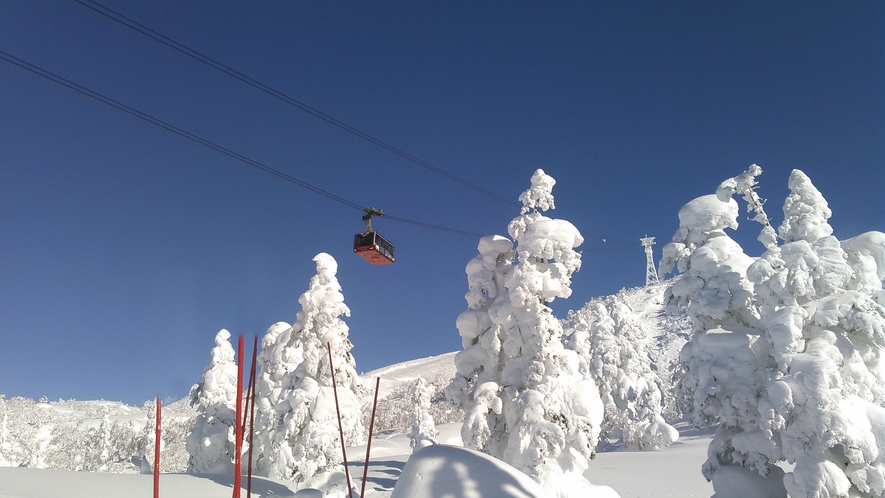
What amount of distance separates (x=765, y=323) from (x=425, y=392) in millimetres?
30774

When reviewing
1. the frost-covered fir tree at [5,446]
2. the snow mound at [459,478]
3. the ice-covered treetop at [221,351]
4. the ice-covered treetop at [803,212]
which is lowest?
the frost-covered fir tree at [5,446]

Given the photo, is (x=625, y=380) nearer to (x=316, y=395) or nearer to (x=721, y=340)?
(x=316, y=395)

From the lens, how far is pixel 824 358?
14430mm

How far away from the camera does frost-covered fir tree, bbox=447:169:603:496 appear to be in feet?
Answer: 55.3

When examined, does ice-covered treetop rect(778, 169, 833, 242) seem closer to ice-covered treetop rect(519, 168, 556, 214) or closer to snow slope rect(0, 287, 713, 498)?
ice-covered treetop rect(519, 168, 556, 214)

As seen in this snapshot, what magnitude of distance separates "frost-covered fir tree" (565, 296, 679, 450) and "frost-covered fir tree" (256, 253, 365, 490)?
76.4 ft

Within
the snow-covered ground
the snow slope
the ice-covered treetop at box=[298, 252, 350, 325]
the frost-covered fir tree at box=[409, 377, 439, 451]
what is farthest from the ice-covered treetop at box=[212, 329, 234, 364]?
the frost-covered fir tree at box=[409, 377, 439, 451]

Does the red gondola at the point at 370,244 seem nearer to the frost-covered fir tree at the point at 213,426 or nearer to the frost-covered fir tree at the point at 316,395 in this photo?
the frost-covered fir tree at the point at 316,395

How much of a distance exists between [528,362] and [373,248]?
6444mm

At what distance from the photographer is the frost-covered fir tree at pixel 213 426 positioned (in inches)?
1296

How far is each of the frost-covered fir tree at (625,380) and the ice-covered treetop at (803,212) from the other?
2778 cm

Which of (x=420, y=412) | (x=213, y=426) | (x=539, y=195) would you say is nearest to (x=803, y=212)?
(x=539, y=195)

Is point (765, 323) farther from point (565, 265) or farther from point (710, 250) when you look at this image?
point (565, 265)

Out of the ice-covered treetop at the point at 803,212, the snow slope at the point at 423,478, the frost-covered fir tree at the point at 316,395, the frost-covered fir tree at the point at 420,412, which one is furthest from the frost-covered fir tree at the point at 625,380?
the ice-covered treetop at the point at 803,212
